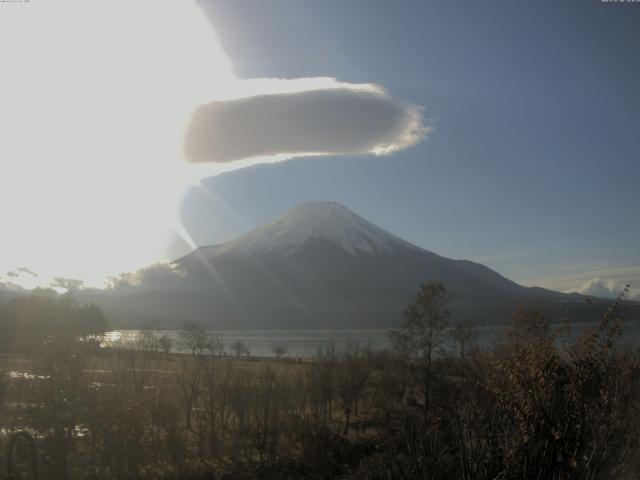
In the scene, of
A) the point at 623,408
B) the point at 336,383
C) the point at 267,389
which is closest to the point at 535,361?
the point at 623,408

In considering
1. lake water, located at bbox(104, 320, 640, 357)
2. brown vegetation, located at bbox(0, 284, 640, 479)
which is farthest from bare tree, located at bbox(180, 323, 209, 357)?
brown vegetation, located at bbox(0, 284, 640, 479)

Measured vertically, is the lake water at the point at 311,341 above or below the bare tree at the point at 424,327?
below

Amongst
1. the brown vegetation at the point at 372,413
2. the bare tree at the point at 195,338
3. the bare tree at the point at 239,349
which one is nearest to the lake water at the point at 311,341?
the brown vegetation at the point at 372,413

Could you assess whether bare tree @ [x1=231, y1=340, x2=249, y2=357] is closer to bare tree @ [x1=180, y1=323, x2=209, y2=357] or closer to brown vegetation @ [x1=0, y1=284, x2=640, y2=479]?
bare tree @ [x1=180, y1=323, x2=209, y2=357]

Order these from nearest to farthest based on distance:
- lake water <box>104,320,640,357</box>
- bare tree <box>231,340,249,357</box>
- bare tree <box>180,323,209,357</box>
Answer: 1. lake water <box>104,320,640,357</box>
2. bare tree <box>231,340,249,357</box>
3. bare tree <box>180,323,209,357</box>

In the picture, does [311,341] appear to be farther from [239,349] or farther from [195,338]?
[239,349]

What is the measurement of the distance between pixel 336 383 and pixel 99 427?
14.6 meters

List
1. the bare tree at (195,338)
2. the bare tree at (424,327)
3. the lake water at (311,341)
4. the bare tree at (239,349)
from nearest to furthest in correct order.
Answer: the bare tree at (424,327) < the lake water at (311,341) < the bare tree at (239,349) < the bare tree at (195,338)

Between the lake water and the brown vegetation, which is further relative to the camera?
the lake water

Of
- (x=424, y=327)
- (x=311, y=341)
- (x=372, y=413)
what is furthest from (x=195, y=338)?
(x=424, y=327)

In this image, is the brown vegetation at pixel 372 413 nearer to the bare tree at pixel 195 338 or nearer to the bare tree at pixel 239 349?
the bare tree at pixel 239 349

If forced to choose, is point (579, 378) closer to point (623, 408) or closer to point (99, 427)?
point (623, 408)

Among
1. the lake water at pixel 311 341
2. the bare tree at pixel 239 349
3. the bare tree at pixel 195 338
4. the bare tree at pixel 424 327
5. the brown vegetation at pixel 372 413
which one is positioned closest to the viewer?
the brown vegetation at pixel 372 413

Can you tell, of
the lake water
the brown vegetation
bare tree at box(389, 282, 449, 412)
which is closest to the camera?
the brown vegetation
